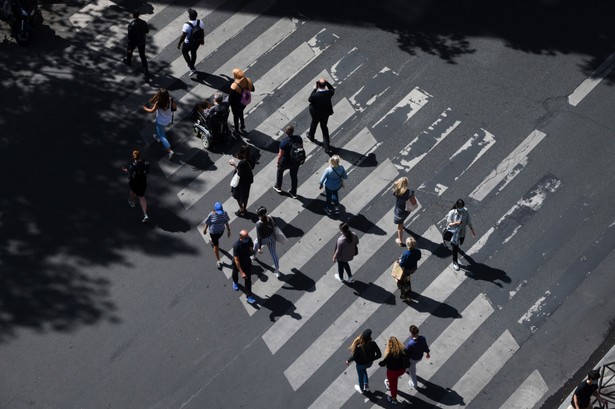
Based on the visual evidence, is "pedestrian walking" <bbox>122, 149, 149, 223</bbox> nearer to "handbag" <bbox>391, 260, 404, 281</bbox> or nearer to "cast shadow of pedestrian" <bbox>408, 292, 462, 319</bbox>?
"handbag" <bbox>391, 260, 404, 281</bbox>

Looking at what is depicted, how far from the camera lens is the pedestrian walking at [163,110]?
2156 centimetres

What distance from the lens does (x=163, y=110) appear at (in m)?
21.7

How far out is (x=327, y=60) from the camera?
78.4 feet

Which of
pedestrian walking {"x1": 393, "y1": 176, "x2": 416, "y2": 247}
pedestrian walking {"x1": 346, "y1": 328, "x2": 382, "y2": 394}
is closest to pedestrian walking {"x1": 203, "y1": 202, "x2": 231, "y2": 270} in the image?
pedestrian walking {"x1": 393, "y1": 176, "x2": 416, "y2": 247}

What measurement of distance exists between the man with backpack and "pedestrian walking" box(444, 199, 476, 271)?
7.36 meters

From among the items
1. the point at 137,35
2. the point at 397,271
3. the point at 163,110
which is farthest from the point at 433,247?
the point at 137,35

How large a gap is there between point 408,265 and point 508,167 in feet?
13.2

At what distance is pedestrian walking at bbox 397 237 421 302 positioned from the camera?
18.8m

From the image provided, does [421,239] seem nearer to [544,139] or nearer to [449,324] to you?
[449,324]

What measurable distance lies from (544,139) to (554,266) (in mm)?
3303

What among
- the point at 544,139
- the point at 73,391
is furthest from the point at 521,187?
the point at 73,391

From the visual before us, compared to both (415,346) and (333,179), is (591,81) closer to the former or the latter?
(333,179)

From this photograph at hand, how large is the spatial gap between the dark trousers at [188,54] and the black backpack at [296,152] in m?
4.22

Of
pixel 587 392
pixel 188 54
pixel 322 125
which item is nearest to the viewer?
pixel 587 392
